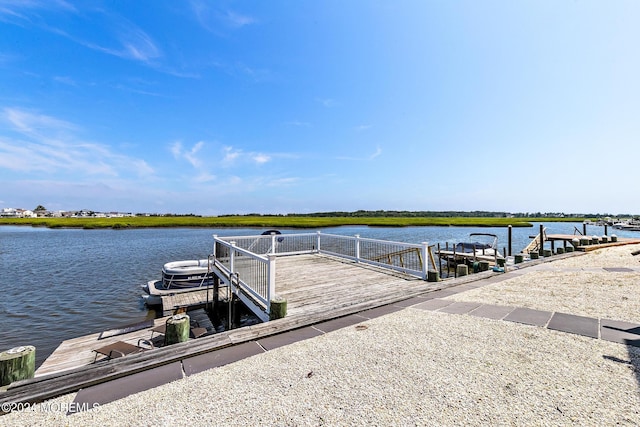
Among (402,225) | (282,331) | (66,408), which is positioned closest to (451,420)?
(282,331)

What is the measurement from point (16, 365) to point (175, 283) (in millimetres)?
9832

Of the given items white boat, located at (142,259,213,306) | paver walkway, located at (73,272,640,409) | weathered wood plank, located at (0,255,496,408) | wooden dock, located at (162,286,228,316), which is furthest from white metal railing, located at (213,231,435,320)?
white boat, located at (142,259,213,306)

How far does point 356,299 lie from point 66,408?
16.0 feet

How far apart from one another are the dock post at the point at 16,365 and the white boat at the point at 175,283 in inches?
335

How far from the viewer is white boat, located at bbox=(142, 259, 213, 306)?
38.3ft

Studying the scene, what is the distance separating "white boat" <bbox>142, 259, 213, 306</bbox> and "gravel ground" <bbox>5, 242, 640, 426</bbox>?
921 centimetres

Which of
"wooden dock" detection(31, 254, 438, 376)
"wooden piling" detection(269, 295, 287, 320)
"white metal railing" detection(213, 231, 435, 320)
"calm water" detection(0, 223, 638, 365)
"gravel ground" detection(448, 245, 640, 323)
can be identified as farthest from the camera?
"calm water" detection(0, 223, 638, 365)

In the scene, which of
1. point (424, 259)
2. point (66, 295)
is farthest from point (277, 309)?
point (66, 295)

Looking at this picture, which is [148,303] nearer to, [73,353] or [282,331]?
[73,353]

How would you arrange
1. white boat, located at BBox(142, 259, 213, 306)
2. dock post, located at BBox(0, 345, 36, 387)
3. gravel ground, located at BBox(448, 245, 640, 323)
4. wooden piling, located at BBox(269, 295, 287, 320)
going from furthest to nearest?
white boat, located at BBox(142, 259, 213, 306) → gravel ground, located at BBox(448, 245, 640, 323) → wooden piling, located at BBox(269, 295, 287, 320) → dock post, located at BBox(0, 345, 36, 387)

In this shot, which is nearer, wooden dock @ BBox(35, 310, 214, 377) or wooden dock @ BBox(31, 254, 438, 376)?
wooden dock @ BBox(31, 254, 438, 376)

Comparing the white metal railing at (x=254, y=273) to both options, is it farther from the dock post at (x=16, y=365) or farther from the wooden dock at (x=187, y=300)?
the dock post at (x=16, y=365)

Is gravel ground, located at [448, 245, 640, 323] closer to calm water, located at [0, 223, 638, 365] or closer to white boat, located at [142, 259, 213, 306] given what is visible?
white boat, located at [142, 259, 213, 306]

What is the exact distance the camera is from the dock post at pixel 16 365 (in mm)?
3027
